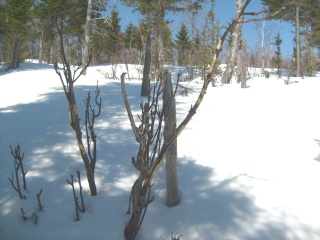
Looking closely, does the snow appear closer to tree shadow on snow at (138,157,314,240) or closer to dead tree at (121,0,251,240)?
tree shadow on snow at (138,157,314,240)

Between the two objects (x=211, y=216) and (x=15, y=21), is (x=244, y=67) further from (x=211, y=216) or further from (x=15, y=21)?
(x=15, y=21)

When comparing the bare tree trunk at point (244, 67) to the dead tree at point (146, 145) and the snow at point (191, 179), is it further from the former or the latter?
the dead tree at point (146, 145)

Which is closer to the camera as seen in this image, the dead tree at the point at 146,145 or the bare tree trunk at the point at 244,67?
the dead tree at the point at 146,145

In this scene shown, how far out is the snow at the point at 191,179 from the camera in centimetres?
203

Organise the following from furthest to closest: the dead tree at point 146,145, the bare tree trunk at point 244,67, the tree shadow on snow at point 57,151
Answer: the bare tree trunk at point 244,67 → the tree shadow on snow at point 57,151 → the dead tree at point 146,145

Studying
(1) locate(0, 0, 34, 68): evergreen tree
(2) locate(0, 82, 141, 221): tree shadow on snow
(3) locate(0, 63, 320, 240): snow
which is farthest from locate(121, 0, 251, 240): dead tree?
(1) locate(0, 0, 34, 68): evergreen tree

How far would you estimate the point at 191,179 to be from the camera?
8.66 ft

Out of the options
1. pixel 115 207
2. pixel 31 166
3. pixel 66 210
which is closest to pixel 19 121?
pixel 31 166

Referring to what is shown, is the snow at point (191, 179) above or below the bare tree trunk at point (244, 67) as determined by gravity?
below

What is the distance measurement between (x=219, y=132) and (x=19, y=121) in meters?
3.07

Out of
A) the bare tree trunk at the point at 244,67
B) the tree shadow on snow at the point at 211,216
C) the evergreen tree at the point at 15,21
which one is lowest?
the tree shadow on snow at the point at 211,216

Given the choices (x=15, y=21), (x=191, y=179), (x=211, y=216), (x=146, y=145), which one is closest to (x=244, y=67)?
(x=191, y=179)

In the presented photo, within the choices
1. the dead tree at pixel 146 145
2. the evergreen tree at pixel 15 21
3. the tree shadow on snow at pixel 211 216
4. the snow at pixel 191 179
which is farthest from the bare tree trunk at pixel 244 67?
the evergreen tree at pixel 15 21

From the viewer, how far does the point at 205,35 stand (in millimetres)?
10523
